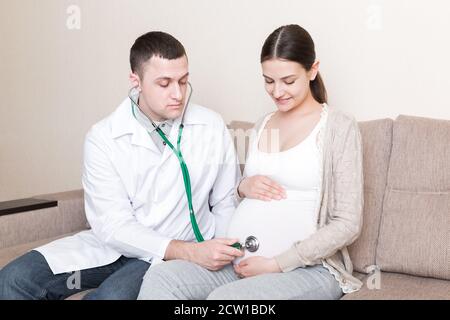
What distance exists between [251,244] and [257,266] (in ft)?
0.27

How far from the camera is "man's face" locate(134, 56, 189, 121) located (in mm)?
A: 1971

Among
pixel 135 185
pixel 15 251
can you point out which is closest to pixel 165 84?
pixel 135 185

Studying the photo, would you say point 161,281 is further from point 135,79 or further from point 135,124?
point 135,79

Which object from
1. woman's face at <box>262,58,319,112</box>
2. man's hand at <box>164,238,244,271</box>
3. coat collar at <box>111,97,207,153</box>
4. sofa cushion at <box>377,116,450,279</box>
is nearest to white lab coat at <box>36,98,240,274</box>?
coat collar at <box>111,97,207,153</box>

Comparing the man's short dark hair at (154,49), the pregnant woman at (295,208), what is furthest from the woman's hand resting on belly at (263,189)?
the man's short dark hair at (154,49)

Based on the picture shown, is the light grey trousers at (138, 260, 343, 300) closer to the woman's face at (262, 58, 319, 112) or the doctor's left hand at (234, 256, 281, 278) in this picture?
the doctor's left hand at (234, 256, 281, 278)

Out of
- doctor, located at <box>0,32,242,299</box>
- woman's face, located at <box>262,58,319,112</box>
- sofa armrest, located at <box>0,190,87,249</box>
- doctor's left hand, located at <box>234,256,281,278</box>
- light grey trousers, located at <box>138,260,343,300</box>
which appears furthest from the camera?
sofa armrest, located at <box>0,190,87,249</box>

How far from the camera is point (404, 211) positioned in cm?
196

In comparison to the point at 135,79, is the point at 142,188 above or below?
below

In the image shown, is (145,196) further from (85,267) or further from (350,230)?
(350,230)

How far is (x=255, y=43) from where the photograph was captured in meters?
2.57

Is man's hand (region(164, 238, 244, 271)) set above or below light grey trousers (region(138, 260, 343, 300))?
above

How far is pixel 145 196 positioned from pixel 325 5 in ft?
3.46
